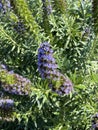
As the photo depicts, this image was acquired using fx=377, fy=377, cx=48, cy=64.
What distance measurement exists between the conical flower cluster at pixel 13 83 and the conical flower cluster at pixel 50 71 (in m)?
0.23

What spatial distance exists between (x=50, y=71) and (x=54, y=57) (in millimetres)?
400

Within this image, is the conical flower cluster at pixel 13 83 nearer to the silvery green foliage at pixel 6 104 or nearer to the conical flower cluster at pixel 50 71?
the conical flower cluster at pixel 50 71

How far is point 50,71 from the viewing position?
2611 millimetres

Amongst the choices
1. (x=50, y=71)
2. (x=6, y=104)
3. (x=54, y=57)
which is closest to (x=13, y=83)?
(x=50, y=71)

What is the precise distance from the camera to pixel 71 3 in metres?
4.12

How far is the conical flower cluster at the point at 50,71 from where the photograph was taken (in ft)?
8.36

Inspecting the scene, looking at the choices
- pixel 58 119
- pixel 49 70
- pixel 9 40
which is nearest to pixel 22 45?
pixel 9 40

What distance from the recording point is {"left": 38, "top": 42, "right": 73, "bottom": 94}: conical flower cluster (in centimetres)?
255

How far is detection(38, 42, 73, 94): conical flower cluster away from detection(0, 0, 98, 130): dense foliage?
0.13 metres

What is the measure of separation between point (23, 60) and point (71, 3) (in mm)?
847

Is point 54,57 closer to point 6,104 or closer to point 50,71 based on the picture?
point 50,71

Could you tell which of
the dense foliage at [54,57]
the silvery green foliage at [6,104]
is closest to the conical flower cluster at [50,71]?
the dense foliage at [54,57]

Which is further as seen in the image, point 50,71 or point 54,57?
point 54,57

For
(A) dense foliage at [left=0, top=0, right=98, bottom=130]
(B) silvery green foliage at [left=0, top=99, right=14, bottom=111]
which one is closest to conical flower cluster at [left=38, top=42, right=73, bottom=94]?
(A) dense foliage at [left=0, top=0, right=98, bottom=130]
